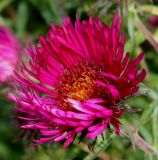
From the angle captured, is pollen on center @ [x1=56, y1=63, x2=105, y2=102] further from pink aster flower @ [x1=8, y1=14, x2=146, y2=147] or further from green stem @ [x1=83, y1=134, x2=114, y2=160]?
green stem @ [x1=83, y1=134, x2=114, y2=160]

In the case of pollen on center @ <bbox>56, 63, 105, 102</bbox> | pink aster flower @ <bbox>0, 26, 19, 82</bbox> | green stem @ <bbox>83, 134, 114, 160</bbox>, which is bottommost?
green stem @ <bbox>83, 134, 114, 160</bbox>

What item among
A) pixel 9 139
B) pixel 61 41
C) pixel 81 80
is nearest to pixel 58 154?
pixel 9 139

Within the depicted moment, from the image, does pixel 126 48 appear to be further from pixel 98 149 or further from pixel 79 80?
pixel 98 149

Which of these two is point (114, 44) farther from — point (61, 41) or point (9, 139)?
point (9, 139)

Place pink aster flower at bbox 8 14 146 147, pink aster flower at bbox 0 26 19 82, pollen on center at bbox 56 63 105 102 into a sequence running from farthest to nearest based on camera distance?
Result: pink aster flower at bbox 0 26 19 82
pollen on center at bbox 56 63 105 102
pink aster flower at bbox 8 14 146 147

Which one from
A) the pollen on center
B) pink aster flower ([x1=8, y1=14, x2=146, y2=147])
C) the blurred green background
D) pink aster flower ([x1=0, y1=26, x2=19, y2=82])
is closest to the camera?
pink aster flower ([x1=8, y1=14, x2=146, y2=147])

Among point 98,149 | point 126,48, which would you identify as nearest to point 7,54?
point 126,48

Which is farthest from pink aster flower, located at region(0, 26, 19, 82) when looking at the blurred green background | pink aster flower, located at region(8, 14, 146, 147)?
pink aster flower, located at region(8, 14, 146, 147)
